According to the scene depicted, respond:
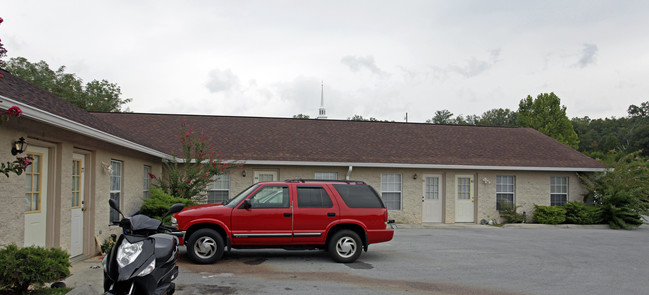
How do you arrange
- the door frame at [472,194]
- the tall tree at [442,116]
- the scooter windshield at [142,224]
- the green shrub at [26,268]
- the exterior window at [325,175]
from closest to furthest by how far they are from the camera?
1. the scooter windshield at [142,224]
2. the green shrub at [26,268]
3. the exterior window at [325,175]
4. the door frame at [472,194]
5. the tall tree at [442,116]

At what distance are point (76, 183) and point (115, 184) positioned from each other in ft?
7.32

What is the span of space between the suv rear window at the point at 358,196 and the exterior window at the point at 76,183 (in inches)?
209

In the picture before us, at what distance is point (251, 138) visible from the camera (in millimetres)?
20188

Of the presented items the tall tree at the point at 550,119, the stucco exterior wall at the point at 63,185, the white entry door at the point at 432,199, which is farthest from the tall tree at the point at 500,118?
the stucco exterior wall at the point at 63,185

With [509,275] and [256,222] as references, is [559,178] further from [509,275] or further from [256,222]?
[256,222]

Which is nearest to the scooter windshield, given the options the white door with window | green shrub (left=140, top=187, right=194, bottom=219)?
green shrub (left=140, top=187, right=194, bottom=219)

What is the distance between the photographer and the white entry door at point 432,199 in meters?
19.9

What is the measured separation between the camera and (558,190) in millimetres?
21000

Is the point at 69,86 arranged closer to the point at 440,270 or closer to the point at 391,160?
the point at 391,160

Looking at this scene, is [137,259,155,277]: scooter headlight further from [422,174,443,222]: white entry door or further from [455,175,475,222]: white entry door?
[455,175,475,222]: white entry door

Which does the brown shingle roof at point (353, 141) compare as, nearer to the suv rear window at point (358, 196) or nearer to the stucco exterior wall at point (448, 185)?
the stucco exterior wall at point (448, 185)

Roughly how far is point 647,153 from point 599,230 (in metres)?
50.0

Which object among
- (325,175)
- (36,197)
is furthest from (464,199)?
(36,197)

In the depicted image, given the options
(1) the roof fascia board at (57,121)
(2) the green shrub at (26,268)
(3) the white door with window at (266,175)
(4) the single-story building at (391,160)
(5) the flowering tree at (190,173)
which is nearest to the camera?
(2) the green shrub at (26,268)
